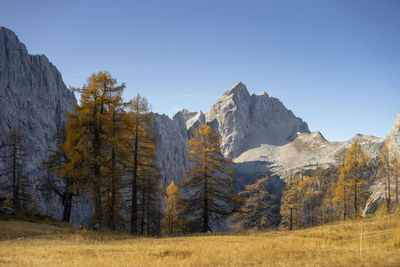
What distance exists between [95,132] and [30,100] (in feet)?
295

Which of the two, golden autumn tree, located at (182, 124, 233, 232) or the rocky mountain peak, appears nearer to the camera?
golden autumn tree, located at (182, 124, 233, 232)

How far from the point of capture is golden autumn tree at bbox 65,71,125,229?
1684cm

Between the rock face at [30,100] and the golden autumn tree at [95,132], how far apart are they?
6697cm

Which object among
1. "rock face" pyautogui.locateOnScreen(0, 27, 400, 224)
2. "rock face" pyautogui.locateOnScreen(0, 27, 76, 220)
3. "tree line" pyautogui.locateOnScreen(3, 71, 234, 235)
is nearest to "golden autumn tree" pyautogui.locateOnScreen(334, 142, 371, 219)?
"rock face" pyautogui.locateOnScreen(0, 27, 400, 224)

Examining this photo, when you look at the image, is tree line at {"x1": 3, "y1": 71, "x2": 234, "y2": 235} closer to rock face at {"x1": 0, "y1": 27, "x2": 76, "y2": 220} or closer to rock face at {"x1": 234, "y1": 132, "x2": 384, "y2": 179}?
rock face at {"x1": 0, "y1": 27, "x2": 76, "y2": 220}

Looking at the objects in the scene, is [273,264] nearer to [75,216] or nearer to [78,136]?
[78,136]

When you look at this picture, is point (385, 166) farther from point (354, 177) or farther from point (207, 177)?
point (207, 177)

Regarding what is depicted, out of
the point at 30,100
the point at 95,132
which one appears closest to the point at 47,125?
the point at 30,100

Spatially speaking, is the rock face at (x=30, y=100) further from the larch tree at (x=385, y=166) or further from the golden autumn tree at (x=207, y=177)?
the larch tree at (x=385, y=166)

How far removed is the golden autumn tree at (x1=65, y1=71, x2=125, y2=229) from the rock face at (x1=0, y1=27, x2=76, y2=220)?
66973 millimetres

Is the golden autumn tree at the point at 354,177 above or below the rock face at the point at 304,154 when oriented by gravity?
below

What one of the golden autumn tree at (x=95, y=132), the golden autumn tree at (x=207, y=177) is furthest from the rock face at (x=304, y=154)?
the golden autumn tree at (x=95, y=132)

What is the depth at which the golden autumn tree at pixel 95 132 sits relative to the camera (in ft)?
55.3

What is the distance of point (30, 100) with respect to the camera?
303 ft
